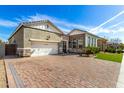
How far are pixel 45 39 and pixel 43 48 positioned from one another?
126cm

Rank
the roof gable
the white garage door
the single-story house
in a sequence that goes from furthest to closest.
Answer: the white garage door, the roof gable, the single-story house

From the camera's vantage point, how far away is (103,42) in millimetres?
26141

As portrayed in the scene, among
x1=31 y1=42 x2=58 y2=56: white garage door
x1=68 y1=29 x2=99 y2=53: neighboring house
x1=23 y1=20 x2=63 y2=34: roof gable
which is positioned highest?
x1=23 y1=20 x2=63 y2=34: roof gable

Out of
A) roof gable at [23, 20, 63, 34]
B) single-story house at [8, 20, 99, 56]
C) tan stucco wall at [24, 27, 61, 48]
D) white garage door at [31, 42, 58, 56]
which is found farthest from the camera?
white garage door at [31, 42, 58, 56]

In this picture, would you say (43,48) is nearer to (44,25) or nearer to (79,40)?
(44,25)

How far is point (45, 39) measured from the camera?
50.4ft

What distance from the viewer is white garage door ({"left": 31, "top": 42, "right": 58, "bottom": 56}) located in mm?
14166

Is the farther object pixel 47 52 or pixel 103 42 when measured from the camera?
pixel 103 42

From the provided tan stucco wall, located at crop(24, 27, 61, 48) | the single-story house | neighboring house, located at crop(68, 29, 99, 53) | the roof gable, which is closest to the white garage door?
the single-story house

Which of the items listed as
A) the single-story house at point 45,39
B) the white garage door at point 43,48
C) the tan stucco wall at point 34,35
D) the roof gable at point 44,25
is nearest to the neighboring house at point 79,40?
the single-story house at point 45,39

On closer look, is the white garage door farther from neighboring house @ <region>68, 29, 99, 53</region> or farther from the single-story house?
neighboring house @ <region>68, 29, 99, 53</region>
